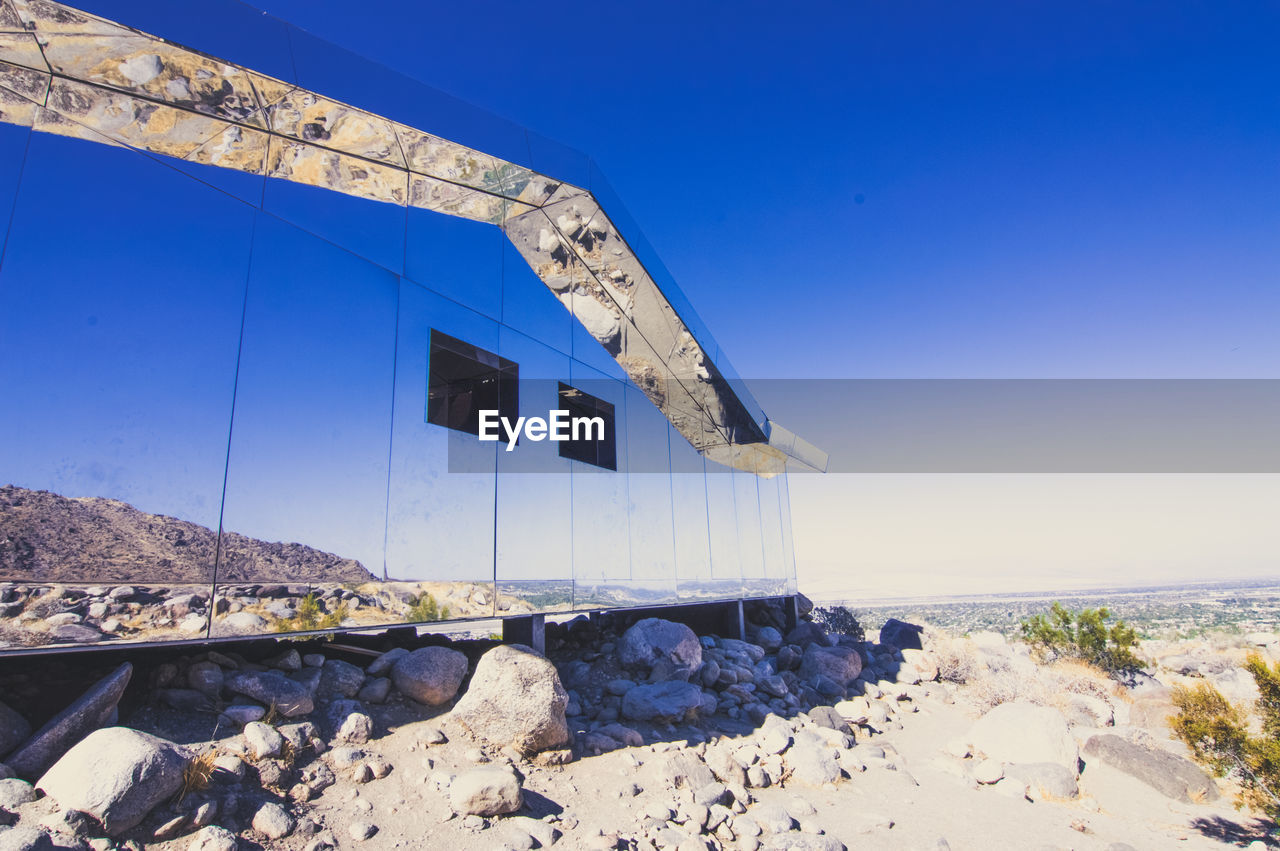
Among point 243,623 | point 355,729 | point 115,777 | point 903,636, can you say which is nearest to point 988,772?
point 355,729

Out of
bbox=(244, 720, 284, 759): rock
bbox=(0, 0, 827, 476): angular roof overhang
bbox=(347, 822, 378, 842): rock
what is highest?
bbox=(0, 0, 827, 476): angular roof overhang

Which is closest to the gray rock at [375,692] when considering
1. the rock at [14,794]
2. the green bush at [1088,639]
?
the rock at [14,794]

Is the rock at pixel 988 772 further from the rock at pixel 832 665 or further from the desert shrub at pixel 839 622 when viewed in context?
the desert shrub at pixel 839 622

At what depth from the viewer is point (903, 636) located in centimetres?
1777

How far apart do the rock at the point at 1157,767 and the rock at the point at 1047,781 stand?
1.28 metres

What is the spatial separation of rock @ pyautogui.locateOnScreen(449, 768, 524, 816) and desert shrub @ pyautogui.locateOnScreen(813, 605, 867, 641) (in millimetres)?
15456

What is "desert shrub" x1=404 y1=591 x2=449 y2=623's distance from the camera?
7047 millimetres

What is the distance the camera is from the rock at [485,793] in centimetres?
551

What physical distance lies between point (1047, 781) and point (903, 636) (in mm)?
8966

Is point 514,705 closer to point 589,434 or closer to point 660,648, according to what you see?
point 660,648

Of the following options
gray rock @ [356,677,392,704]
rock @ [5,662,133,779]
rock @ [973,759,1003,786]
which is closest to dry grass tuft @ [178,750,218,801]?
rock @ [5,662,133,779]

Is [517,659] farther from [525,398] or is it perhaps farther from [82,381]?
[82,381]

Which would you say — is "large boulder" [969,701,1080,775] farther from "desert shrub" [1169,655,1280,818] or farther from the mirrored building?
the mirrored building

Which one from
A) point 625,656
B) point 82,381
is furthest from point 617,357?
point 82,381
